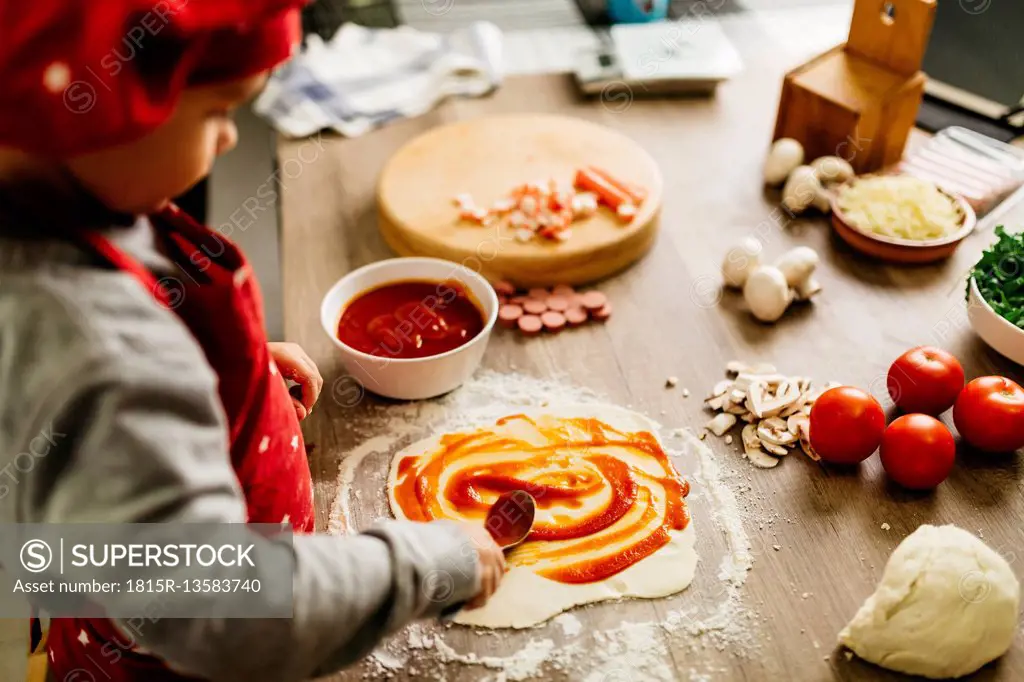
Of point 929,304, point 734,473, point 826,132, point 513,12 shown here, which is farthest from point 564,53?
point 734,473

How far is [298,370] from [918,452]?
60 centimetres

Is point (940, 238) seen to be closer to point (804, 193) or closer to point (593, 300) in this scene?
point (804, 193)

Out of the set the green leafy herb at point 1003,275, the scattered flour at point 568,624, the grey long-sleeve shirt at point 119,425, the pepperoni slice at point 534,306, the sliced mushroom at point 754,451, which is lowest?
the pepperoni slice at point 534,306

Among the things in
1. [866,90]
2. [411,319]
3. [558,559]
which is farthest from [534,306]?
[866,90]

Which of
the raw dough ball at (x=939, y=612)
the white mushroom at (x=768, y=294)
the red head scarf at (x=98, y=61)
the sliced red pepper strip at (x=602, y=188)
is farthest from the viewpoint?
the sliced red pepper strip at (x=602, y=188)

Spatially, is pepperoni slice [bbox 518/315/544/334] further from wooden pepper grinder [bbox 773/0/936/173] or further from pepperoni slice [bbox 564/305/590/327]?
wooden pepper grinder [bbox 773/0/936/173]

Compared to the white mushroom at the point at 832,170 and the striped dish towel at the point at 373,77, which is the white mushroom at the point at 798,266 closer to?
the white mushroom at the point at 832,170

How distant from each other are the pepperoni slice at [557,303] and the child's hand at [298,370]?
36cm

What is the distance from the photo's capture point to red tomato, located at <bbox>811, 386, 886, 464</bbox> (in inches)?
35.8

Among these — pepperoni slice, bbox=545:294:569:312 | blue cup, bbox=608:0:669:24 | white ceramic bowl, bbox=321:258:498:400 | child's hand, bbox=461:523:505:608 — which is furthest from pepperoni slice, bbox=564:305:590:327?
blue cup, bbox=608:0:669:24

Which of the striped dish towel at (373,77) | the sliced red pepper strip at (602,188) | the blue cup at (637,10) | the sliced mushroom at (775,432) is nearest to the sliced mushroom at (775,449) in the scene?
the sliced mushroom at (775,432)

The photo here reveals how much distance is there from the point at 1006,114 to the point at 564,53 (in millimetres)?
755

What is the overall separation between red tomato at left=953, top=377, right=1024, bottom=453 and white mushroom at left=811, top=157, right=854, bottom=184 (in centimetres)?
45

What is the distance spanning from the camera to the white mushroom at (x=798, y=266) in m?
1.13
